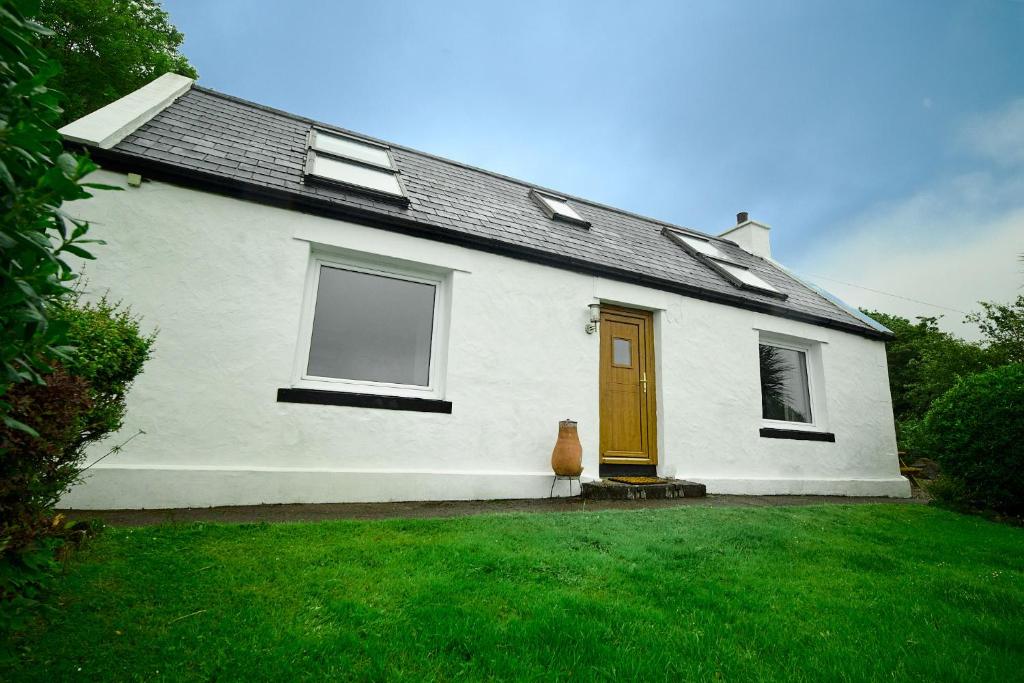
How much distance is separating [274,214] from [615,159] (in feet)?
72.2

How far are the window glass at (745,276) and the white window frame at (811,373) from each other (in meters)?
0.91

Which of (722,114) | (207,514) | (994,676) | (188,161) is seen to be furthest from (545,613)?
(722,114)

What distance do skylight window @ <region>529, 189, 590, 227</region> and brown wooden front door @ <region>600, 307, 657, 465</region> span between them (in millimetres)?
2106

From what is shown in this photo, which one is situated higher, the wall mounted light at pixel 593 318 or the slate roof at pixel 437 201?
the slate roof at pixel 437 201

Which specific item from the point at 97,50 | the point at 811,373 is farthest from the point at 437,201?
the point at 97,50

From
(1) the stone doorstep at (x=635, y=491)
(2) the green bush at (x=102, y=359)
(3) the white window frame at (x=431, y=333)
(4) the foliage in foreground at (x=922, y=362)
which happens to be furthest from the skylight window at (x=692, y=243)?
(2) the green bush at (x=102, y=359)

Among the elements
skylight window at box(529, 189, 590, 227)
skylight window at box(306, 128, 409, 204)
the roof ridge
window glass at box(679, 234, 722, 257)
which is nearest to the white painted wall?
skylight window at box(306, 128, 409, 204)

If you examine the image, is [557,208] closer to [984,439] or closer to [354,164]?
[354,164]

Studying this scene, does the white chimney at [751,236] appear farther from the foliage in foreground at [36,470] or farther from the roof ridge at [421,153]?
the foliage in foreground at [36,470]

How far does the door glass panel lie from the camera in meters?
7.30

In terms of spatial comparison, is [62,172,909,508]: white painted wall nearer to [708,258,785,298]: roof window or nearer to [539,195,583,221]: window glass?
[708,258,785,298]: roof window

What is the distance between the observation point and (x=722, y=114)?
15.9 m

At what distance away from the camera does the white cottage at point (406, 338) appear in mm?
4801

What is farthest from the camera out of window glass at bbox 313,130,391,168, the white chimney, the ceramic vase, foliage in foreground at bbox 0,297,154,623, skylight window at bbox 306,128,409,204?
A: the white chimney
